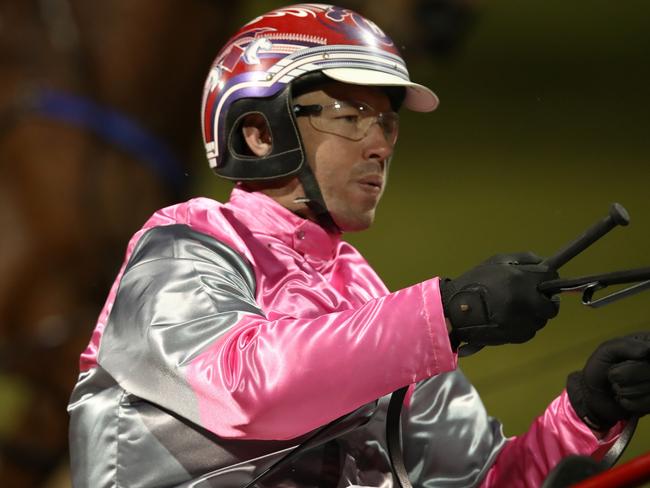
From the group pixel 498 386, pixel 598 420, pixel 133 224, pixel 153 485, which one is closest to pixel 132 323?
pixel 153 485

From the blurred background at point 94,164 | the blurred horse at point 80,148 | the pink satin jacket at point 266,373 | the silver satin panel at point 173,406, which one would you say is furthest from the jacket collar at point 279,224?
the blurred horse at point 80,148

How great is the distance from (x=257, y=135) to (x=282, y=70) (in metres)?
0.11

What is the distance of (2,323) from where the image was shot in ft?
11.4

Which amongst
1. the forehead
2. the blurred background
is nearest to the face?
the forehead

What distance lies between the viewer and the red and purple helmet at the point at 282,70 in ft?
4.91

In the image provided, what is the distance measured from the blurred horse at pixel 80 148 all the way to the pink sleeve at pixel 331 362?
2.28 m

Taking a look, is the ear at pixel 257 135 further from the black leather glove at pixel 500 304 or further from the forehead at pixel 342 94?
the black leather glove at pixel 500 304

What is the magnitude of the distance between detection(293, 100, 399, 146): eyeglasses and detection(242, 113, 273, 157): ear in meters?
0.06

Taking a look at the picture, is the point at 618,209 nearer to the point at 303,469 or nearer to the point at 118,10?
the point at 303,469

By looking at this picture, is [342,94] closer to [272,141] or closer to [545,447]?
[272,141]

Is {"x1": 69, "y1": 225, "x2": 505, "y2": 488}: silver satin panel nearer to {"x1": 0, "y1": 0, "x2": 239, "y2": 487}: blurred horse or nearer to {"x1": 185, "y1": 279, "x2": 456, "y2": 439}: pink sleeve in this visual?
{"x1": 185, "y1": 279, "x2": 456, "y2": 439}: pink sleeve

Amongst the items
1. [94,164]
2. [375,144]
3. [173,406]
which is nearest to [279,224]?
[375,144]

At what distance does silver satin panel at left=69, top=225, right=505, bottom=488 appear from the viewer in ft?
4.20

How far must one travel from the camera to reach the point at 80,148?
11.3 ft
